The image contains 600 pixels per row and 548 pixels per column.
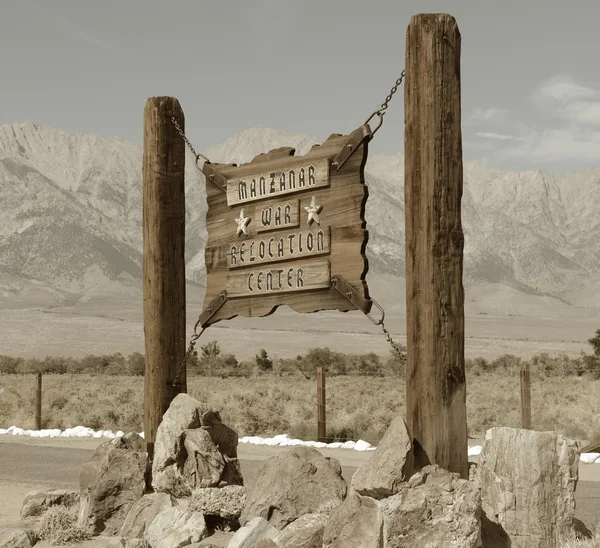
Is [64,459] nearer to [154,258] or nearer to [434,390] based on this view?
[154,258]

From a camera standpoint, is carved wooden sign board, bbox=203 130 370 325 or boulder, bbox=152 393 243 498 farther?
boulder, bbox=152 393 243 498

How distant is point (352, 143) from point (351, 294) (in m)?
1.21

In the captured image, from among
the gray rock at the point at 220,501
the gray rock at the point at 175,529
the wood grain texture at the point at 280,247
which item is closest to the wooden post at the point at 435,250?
the wood grain texture at the point at 280,247

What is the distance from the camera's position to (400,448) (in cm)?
648

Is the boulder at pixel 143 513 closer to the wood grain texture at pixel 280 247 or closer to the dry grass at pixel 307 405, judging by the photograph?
the wood grain texture at pixel 280 247

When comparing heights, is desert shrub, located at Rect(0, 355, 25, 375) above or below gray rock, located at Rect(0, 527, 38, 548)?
above

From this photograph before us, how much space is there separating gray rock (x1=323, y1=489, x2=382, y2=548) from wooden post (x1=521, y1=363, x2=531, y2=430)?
9.96 metres

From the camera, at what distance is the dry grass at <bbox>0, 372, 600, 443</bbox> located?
802 inches

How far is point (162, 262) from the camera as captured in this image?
9.06 meters

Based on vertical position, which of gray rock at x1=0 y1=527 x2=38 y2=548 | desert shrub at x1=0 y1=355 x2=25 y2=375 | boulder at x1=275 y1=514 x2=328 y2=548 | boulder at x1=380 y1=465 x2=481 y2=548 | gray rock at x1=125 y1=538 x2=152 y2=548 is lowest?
gray rock at x1=0 y1=527 x2=38 y2=548

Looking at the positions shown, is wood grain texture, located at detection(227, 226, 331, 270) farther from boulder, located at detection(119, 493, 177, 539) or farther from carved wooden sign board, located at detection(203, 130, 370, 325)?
boulder, located at detection(119, 493, 177, 539)

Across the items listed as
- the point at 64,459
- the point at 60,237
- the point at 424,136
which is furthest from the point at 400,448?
the point at 60,237

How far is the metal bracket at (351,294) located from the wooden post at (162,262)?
207 centimetres

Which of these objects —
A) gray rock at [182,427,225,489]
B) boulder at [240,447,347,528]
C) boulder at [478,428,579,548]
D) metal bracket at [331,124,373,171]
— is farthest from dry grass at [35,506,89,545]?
metal bracket at [331,124,373,171]
